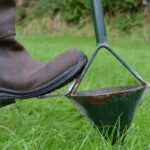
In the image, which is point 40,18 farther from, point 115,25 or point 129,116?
point 129,116

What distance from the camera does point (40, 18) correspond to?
13.6 meters

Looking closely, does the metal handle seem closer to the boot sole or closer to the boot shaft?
the boot sole

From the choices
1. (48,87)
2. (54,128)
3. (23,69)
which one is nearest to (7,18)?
(23,69)

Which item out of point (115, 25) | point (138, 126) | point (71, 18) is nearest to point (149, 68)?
point (138, 126)

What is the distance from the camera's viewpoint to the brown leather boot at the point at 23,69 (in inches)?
70.2

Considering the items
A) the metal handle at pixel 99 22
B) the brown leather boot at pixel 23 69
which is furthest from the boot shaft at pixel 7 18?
the metal handle at pixel 99 22

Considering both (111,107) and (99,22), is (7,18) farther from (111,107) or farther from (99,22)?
(111,107)

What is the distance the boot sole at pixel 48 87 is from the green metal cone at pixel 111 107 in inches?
2.8

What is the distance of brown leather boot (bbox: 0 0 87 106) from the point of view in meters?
1.78

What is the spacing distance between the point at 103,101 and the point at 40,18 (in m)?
12.0

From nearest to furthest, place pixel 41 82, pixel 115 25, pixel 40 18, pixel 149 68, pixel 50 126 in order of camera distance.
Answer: pixel 41 82 → pixel 50 126 → pixel 149 68 → pixel 115 25 → pixel 40 18

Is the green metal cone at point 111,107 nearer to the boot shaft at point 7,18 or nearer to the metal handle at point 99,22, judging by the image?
the metal handle at point 99,22

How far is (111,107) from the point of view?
1729 millimetres

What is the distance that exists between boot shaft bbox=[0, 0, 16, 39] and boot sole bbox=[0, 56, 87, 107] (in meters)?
0.24
